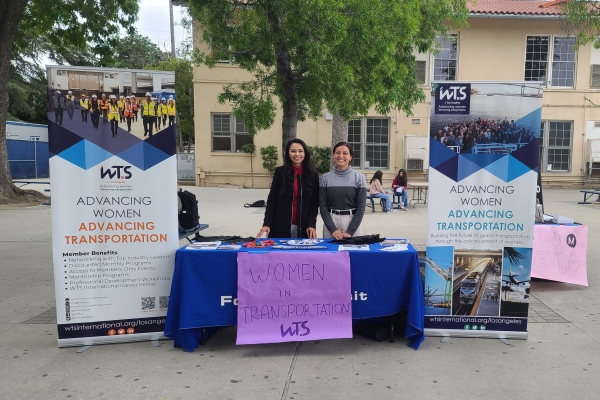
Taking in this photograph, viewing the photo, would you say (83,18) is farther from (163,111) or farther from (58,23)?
(163,111)

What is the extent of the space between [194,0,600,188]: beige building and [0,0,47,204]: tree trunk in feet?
24.7

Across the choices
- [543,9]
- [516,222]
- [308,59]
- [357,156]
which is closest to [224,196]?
[357,156]

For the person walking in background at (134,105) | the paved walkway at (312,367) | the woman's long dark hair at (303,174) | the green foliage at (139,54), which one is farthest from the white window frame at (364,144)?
the green foliage at (139,54)

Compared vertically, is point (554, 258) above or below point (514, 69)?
below

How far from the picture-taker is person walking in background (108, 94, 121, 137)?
4117mm

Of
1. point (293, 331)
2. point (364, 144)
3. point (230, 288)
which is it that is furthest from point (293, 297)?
point (364, 144)

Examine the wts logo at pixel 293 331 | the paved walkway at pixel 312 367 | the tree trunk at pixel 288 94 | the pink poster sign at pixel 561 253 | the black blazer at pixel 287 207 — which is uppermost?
the tree trunk at pixel 288 94

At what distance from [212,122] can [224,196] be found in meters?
4.96

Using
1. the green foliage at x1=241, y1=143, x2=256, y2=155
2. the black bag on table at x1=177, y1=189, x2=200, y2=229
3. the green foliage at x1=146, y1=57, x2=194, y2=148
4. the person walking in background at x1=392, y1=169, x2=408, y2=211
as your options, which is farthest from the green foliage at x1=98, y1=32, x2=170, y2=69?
the black bag on table at x1=177, y1=189, x2=200, y2=229

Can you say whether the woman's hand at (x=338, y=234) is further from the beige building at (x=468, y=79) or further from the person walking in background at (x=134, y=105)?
the beige building at (x=468, y=79)

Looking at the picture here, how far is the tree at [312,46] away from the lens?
7.09m

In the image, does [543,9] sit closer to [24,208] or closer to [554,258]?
[554,258]

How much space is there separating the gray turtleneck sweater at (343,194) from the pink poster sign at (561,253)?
2710mm

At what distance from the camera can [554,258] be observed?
609 cm
